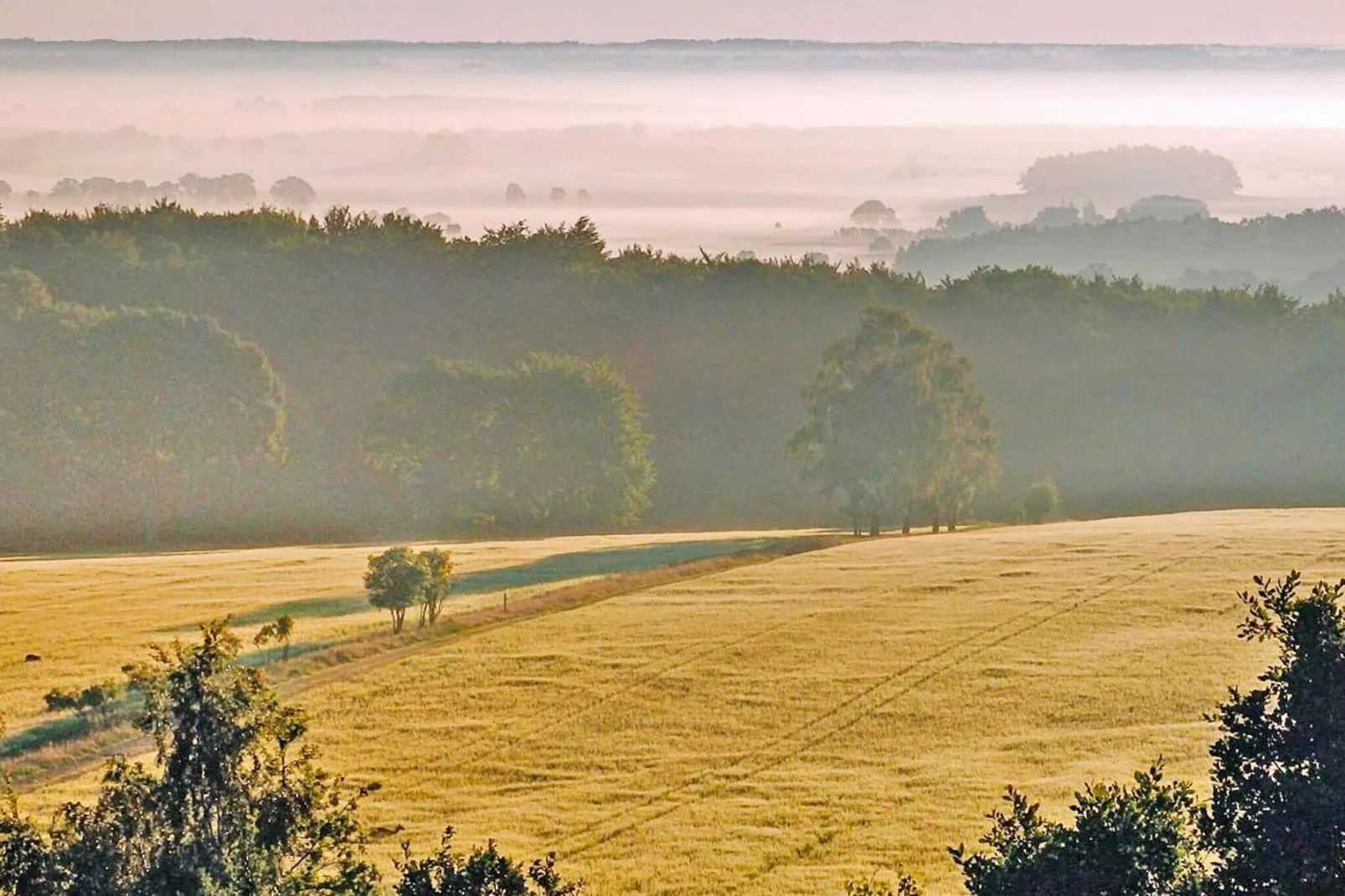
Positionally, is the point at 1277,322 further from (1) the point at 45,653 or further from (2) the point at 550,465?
(1) the point at 45,653

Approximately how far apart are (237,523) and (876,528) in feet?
111

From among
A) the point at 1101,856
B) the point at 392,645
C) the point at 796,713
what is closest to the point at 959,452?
the point at 392,645

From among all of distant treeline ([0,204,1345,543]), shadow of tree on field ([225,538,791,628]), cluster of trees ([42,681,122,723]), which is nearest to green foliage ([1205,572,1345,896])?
cluster of trees ([42,681,122,723])

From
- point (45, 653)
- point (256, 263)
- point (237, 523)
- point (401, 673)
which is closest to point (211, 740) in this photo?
point (401, 673)

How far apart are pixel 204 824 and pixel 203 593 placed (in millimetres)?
36812

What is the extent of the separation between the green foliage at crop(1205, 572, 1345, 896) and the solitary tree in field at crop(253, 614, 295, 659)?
2832 centimetres

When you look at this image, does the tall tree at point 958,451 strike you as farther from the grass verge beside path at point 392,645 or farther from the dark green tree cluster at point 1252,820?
the dark green tree cluster at point 1252,820

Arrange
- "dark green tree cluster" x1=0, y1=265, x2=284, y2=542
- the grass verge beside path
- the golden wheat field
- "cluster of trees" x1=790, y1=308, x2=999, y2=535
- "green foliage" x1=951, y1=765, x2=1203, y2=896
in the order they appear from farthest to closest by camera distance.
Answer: "dark green tree cluster" x1=0, y1=265, x2=284, y2=542
"cluster of trees" x1=790, y1=308, x2=999, y2=535
the grass verge beside path
the golden wheat field
"green foliage" x1=951, y1=765, x2=1203, y2=896

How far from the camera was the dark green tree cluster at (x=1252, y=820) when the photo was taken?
19141 millimetres

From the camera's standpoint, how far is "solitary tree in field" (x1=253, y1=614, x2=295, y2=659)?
43750mm

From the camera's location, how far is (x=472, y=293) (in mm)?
128375

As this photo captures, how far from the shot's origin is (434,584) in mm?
49938

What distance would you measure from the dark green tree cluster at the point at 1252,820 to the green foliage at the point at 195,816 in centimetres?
752

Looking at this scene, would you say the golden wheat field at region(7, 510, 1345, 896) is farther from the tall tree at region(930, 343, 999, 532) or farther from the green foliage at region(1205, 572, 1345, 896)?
the tall tree at region(930, 343, 999, 532)
